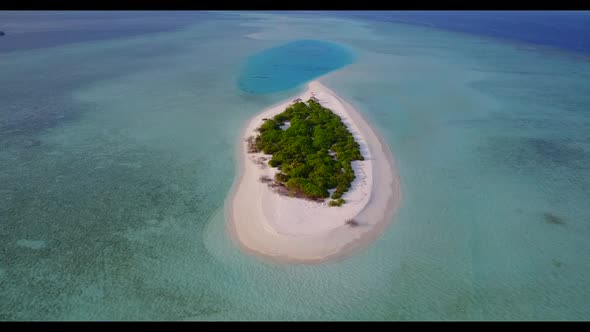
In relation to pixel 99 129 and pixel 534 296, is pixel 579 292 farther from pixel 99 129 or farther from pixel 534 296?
pixel 99 129

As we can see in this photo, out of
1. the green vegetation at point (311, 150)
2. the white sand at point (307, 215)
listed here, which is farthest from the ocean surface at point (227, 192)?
the green vegetation at point (311, 150)

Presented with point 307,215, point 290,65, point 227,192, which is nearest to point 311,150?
point 227,192

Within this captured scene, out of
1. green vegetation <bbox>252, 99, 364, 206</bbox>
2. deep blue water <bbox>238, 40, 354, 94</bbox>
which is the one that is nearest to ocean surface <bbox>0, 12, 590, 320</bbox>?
deep blue water <bbox>238, 40, 354, 94</bbox>

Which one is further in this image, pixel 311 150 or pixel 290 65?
pixel 290 65

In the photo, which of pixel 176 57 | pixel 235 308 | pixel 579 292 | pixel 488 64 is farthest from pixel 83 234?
pixel 488 64

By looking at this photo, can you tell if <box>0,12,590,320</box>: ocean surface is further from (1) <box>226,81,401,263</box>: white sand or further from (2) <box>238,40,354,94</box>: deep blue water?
(2) <box>238,40,354,94</box>: deep blue water

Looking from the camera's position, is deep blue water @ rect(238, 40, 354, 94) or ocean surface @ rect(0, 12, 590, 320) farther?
deep blue water @ rect(238, 40, 354, 94)

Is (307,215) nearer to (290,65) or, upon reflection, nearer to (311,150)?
(311,150)
